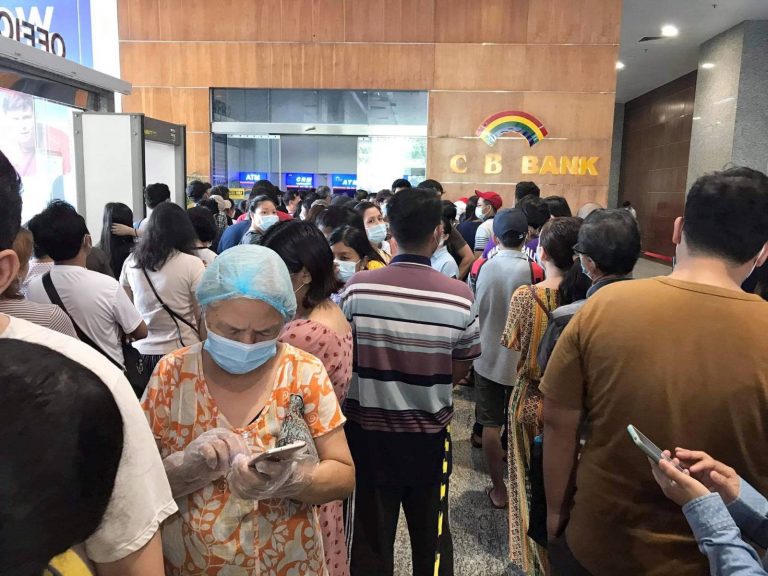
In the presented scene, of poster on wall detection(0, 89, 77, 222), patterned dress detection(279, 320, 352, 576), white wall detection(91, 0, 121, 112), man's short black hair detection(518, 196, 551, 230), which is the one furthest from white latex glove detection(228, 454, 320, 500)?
white wall detection(91, 0, 121, 112)

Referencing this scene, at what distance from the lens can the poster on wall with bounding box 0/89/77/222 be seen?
4508 millimetres

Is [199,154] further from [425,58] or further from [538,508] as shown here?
[538,508]

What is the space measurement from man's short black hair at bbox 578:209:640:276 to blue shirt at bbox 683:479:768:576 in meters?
1.10

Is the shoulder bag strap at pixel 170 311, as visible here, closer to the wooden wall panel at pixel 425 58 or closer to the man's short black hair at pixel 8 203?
the man's short black hair at pixel 8 203

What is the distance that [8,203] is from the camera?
30.8 inches

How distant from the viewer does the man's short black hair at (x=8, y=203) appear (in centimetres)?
77

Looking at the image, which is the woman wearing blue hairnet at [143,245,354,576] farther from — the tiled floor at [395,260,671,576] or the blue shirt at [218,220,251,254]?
the blue shirt at [218,220,251,254]

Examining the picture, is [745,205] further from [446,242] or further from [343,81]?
[343,81]

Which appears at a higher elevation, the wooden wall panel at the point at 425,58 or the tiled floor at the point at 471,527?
the wooden wall panel at the point at 425,58

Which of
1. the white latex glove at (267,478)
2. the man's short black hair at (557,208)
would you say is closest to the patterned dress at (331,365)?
the white latex glove at (267,478)

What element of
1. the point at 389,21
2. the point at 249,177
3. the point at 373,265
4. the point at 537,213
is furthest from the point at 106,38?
the point at 373,265

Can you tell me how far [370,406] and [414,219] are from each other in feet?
2.53

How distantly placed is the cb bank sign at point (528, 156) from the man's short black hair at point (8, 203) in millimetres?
10974

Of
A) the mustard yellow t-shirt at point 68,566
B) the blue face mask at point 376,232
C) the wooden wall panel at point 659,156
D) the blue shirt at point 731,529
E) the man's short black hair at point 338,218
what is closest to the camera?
the mustard yellow t-shirt at point 68,566
